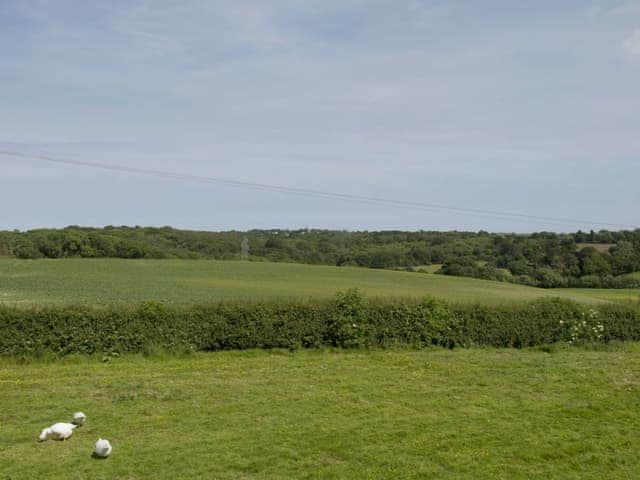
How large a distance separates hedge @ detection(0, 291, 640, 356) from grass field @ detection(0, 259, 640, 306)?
4.50m

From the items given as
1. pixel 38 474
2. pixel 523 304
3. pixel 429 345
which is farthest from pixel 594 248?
pixel 38 474

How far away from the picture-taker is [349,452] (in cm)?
764

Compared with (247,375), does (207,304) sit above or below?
above

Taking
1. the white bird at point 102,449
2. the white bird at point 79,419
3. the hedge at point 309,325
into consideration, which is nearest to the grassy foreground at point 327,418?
the white bird at point 102,449

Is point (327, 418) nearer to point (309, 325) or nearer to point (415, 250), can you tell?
point (309, 325)

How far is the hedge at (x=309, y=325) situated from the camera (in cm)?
1528

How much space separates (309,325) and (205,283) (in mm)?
19357

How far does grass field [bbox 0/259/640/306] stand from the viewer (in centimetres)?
2712

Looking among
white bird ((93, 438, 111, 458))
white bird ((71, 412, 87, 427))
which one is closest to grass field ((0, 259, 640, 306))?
white bird ((71, 412, 87, 427))

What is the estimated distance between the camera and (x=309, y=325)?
17.2 m

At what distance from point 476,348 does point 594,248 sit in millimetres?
39234

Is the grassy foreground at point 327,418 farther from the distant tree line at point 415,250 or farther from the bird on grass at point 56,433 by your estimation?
the distant tree line at point 415,250

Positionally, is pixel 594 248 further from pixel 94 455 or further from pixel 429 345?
pixel 94 455

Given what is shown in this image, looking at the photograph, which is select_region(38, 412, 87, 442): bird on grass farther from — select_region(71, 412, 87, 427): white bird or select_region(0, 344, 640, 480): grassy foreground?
select_region(71, 412, 87, 427): white bird
